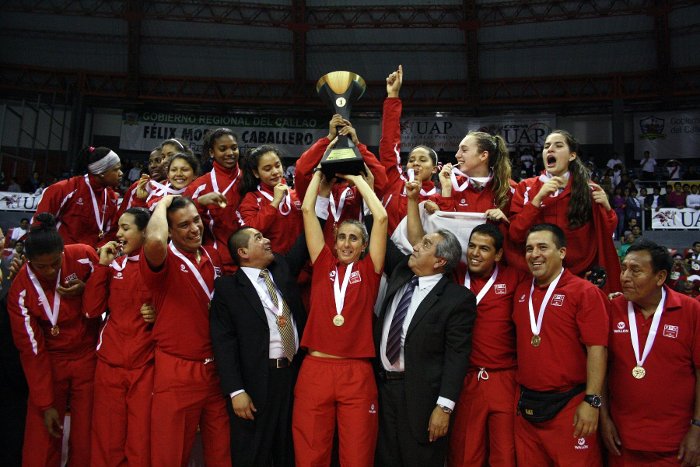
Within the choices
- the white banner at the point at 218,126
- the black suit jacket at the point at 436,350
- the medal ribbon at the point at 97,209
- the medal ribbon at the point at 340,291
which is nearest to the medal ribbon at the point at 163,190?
the medal ribbon at the point at 97,209

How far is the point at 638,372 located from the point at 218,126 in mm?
18414

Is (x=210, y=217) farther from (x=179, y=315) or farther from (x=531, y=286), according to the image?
(x=531, y=286)

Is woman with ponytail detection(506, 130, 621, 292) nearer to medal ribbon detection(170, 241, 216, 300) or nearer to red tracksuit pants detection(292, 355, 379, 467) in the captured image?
red tracksuit pants detection(292, 355, 379, 467)

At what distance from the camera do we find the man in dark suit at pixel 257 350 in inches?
138

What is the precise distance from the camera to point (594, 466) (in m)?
3.27

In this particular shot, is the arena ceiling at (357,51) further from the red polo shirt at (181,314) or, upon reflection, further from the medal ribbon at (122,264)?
the red polo shirt at (181,314)

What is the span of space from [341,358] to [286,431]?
0.64 m

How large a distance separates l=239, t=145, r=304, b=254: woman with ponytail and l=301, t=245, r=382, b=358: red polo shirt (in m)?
0.64

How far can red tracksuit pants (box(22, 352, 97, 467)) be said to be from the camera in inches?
151

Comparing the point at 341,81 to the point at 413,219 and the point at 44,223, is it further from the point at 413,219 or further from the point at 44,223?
the point at 44,223

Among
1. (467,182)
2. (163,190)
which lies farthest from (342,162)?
(163,190)

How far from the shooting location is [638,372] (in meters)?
3.30

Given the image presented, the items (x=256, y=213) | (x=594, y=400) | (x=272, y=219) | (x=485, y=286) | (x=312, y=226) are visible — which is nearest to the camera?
(x=594, y=400)

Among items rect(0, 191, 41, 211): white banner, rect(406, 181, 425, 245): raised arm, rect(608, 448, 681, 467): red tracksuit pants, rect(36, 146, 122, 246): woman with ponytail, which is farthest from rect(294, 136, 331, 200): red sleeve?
rect(0, 191, 41, 211): white banner
